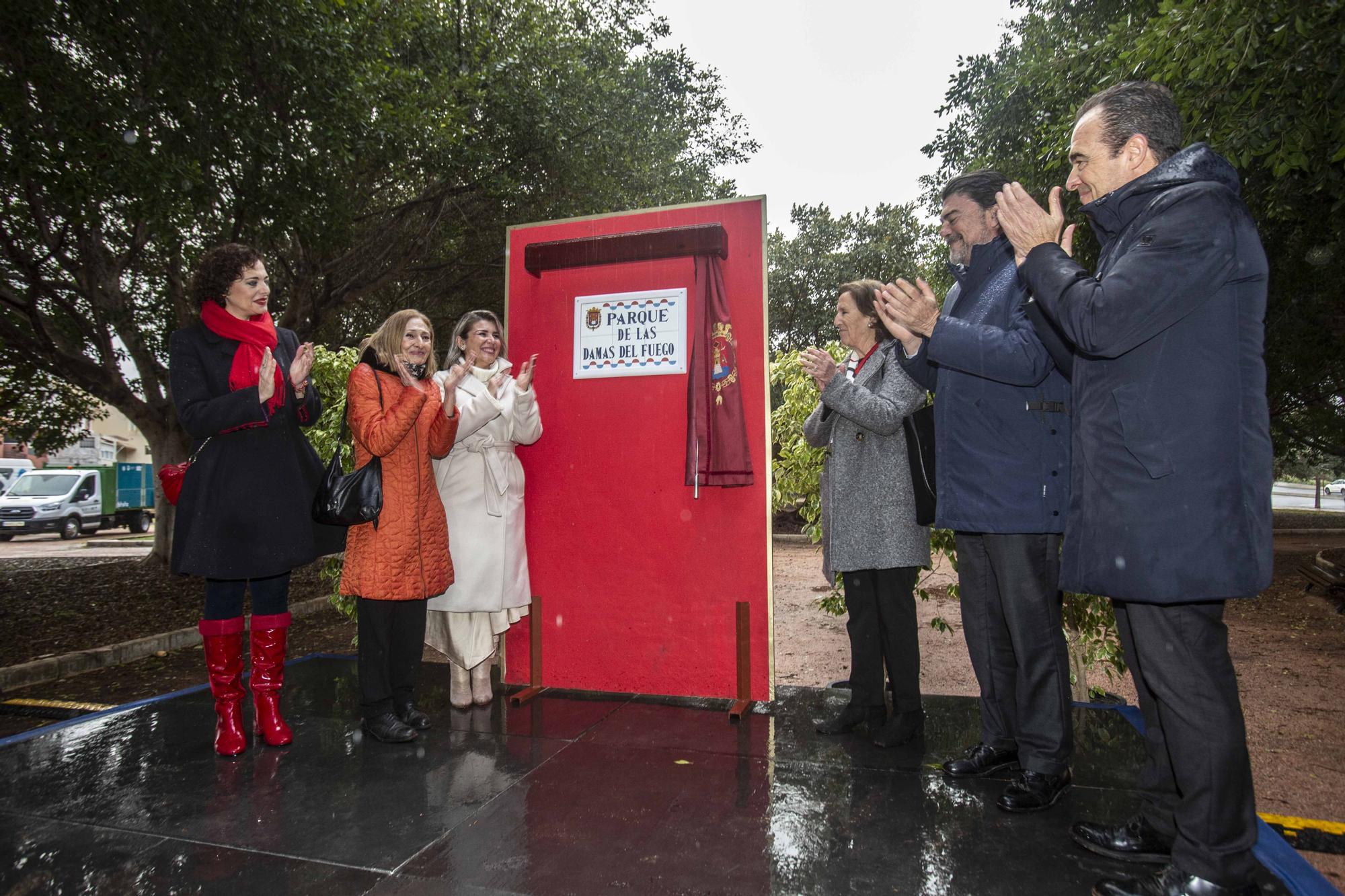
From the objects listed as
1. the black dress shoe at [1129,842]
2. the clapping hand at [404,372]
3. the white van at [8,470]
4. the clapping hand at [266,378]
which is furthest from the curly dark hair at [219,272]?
the white van at [8,470]

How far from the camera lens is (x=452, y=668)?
13.0ft

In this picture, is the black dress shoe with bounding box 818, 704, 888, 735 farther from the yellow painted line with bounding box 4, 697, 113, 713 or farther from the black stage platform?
the yellow painted line with bounding box 4, 697, 113, 713

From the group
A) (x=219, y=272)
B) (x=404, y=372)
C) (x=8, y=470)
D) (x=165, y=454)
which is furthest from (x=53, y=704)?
(x=8, y=470)

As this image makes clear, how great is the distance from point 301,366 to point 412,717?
1577mm

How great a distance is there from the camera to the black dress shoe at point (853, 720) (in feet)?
10.8

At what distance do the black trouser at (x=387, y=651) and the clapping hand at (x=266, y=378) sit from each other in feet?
3.13

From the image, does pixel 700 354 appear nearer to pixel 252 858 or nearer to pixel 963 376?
pixel 963 376

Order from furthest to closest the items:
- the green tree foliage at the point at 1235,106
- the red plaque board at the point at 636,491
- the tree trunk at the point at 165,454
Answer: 1. the tree trunk at the point at 165,454
2. the green tree foliage at the point at 1235,106
3. the red plaque board at the point at 636,491

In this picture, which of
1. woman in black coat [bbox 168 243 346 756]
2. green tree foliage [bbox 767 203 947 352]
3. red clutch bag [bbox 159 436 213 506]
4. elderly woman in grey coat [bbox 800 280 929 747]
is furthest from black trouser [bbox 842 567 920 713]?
green tree foliage [bbox 767 203 947 352]

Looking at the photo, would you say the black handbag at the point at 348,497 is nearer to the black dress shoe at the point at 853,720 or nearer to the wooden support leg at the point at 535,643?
the wooden support leg at the point at 535,643

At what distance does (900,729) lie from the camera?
319 cm

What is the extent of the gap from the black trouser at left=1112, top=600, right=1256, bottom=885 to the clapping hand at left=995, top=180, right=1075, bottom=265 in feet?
3.32

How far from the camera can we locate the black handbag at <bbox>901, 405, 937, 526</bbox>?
10.4 feet

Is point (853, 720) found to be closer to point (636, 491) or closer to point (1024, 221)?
point (636, 491)
